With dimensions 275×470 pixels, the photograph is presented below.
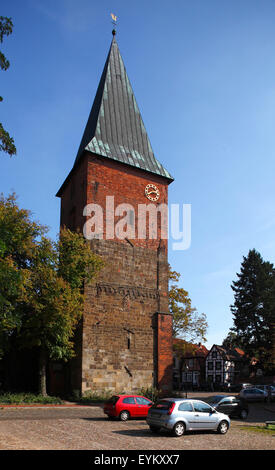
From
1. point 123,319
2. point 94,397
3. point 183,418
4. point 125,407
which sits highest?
point 123,319

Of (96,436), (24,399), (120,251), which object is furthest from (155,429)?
(120,251)

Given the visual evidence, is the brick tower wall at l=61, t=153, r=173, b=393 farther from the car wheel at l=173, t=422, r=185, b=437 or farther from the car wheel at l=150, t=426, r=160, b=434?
the car wheel at l=173, t=422, r=185, b=437

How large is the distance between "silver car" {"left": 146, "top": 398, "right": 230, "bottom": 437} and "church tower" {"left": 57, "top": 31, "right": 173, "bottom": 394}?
11.1 meters

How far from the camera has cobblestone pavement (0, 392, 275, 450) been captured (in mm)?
11576

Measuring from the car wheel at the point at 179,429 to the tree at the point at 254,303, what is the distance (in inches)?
1472

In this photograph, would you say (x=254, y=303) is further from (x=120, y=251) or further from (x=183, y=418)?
(x=183, y=418)

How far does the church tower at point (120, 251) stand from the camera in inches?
1033

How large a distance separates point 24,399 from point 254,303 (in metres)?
38.8

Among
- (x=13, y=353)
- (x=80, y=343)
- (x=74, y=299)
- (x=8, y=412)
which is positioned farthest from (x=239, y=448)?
(x=13, y=353)

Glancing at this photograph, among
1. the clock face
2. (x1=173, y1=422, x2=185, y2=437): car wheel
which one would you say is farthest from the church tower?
(x1=173, y1=422, x2=185, y2=437): car wheel

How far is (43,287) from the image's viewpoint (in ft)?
74.2

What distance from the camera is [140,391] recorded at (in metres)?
26.9

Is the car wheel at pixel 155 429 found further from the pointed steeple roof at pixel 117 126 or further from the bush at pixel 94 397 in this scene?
the pointed steeple roof at pixel 117 126

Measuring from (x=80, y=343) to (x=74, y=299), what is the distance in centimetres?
378
